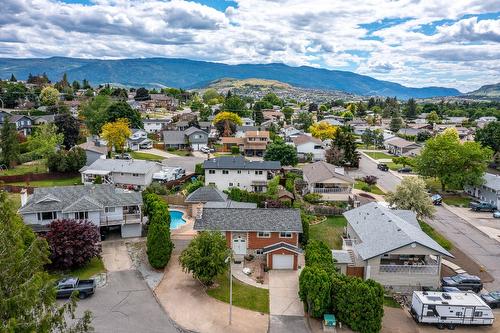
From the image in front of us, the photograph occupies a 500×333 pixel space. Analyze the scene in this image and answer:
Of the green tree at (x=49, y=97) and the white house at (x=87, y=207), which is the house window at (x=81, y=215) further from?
the green tree at (x=49, y=97)

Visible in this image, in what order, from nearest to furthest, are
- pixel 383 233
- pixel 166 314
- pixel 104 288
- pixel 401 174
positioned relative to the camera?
pixel 166 314 < pixel 104 288 < pixel 383 233 < pixel 401 174

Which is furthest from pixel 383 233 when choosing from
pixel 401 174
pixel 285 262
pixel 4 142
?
A: pixel 4 142

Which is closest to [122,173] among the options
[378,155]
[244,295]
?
[244,295]

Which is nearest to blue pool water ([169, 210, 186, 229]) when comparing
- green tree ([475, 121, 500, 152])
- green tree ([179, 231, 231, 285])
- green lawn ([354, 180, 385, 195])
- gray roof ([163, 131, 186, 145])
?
green tree ([179, 231, 231, 285])

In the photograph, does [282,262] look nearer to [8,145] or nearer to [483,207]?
[483,207]

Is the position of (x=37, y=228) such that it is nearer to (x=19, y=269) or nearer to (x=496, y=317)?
(x=19, y=269)

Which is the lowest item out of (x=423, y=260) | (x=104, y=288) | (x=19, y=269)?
(x=104, y=288)

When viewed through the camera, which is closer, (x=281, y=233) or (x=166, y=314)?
(x=166, y=314)

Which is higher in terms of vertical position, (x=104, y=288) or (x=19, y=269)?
(x=19, y=269)
